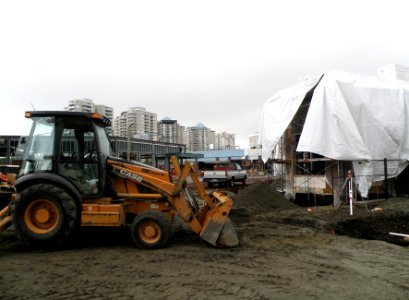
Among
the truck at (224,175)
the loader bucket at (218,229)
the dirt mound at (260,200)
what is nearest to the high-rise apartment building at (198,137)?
the truck at (224,175)

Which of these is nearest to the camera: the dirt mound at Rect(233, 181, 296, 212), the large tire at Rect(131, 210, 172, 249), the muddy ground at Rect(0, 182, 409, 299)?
the muddy ground at Rect(0, 182, 409, 299)

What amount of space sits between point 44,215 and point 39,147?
1.40 meters

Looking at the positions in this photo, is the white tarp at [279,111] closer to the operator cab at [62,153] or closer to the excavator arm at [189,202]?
the excavator arm at [189,202]

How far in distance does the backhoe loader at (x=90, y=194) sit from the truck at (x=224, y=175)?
19.0m

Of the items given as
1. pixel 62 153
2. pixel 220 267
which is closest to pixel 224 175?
pixel 62 153

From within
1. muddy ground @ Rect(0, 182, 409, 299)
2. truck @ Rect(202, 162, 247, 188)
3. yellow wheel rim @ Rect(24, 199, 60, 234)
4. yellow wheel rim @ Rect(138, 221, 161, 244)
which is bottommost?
muddy ground @ Rect(0, 182, 409, 299)

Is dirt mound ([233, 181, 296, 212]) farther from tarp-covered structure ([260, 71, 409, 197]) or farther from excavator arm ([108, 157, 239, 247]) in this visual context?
excavator arm ([108, 157, 239, 247])

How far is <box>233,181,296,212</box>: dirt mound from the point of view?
13.0 meters

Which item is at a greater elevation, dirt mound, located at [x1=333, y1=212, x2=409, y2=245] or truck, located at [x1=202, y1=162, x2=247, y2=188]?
truck, located at [x1=202, y1=162, x2=247, y2=188]

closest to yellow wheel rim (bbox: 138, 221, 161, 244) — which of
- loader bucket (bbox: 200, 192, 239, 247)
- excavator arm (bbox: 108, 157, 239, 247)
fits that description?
excavator arm (bbox: 108, 157, 239, 247)

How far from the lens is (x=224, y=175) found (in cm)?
2667

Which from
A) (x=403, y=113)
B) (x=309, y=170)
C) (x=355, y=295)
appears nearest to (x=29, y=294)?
(x=355, y=295)

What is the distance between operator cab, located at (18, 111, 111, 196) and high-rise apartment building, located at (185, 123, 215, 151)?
90.6 m

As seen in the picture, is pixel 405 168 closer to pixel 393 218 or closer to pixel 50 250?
pixel 393 218
